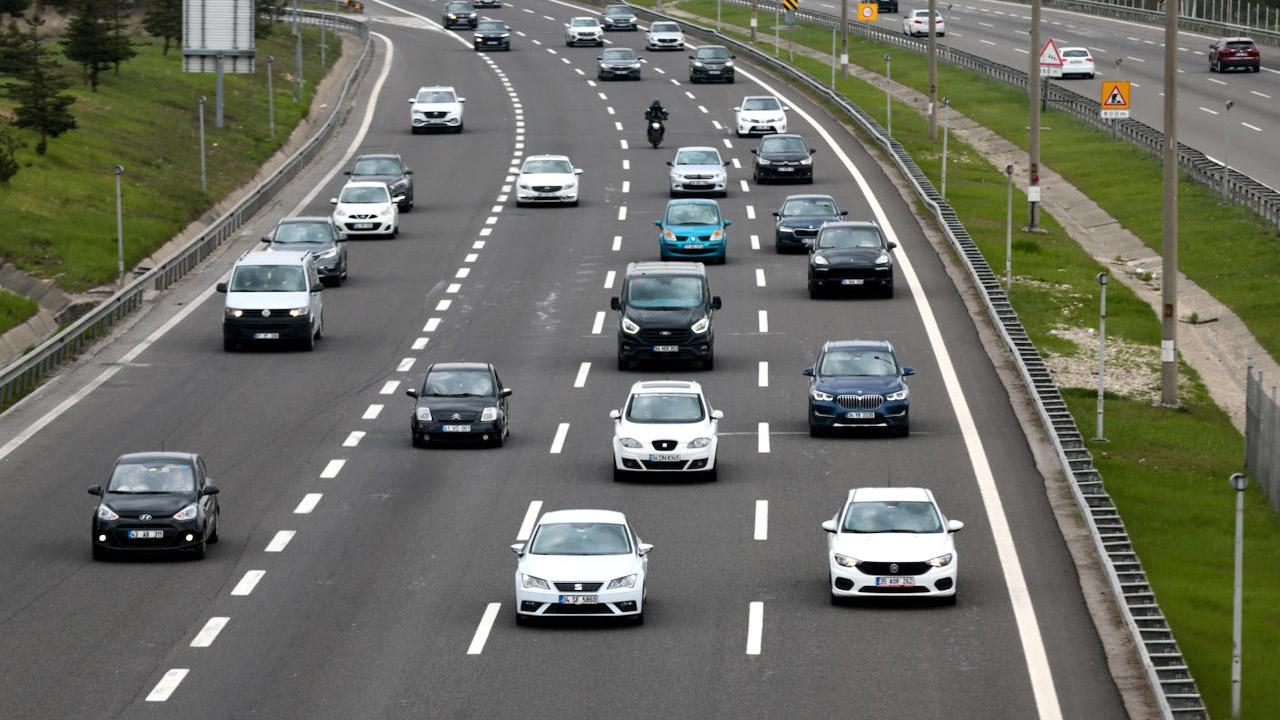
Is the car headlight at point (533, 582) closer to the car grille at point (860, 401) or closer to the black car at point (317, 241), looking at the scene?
the car grille at point (860, 401)

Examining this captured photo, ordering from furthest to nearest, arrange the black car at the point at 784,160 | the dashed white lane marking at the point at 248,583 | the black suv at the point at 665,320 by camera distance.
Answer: the black car at the point at 784,160
the black suv at the point at 665,320
the dashed white lane marking at the point at 248,583

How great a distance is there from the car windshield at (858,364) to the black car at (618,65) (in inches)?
2278

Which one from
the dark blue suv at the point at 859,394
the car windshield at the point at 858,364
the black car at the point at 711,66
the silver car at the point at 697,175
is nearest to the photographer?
the dark blue suv at the point at 859,394

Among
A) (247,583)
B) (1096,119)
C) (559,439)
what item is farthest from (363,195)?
(1096,119)

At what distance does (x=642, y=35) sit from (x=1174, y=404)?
→ 77058mm

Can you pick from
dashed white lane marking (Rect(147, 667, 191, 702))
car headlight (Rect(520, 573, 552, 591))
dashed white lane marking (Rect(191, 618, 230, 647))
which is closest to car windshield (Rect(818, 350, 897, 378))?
car headlight (Rect(520, 573, 552, 591))

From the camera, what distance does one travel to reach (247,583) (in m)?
30.0

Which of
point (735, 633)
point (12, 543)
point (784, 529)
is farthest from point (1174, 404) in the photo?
point (12, 543)

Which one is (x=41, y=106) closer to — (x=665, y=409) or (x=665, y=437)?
(x=665, y=409)

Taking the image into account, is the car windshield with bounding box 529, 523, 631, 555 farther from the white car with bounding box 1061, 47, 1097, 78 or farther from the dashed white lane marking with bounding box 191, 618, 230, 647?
the white car with bounding box 1061, 47, 1097, 78

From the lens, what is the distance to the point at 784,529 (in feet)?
108

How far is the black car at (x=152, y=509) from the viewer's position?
3070cm

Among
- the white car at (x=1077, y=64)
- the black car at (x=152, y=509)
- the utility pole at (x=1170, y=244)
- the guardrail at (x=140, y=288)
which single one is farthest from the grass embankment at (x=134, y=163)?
the white car at (x=1077, y=64)

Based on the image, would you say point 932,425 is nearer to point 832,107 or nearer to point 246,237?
point 246,237
